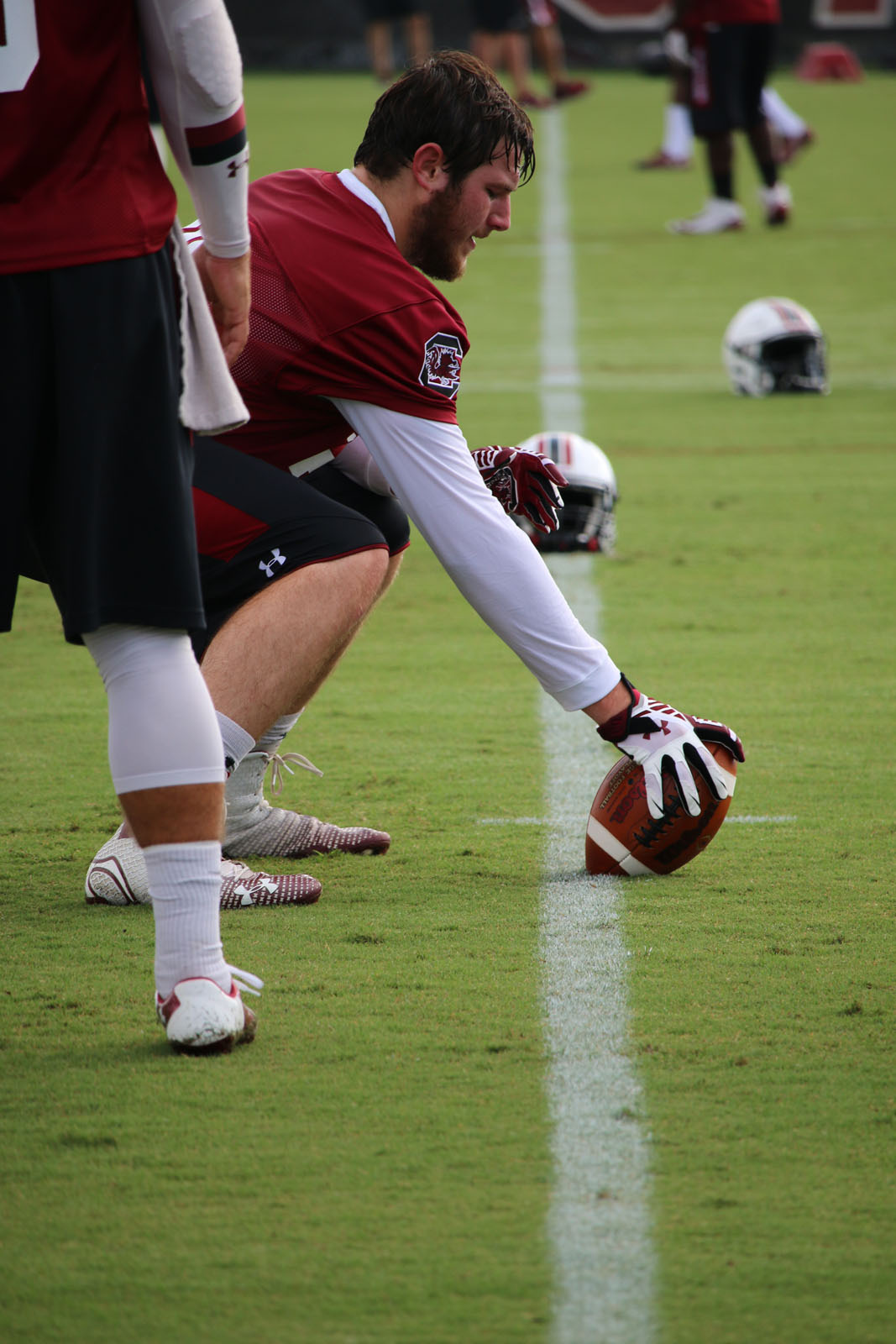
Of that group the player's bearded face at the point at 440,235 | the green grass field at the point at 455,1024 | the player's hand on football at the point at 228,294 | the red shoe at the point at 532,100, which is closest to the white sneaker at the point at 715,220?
the green grass field at the point at 455,1024

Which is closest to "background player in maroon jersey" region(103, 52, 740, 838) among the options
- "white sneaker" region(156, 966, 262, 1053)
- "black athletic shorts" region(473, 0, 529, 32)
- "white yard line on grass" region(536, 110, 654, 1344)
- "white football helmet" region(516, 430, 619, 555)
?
"white yard line on grass" region(536, 110, 654, 1344)

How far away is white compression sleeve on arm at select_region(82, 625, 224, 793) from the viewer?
2.29 m

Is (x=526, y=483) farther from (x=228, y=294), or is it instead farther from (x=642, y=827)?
(x=228, y=294)

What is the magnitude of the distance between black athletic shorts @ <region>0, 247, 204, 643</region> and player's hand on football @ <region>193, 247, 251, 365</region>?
10 cm

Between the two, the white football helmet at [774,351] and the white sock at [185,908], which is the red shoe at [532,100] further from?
the white sock at [185,908]

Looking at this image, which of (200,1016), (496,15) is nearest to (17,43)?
(200,1016)

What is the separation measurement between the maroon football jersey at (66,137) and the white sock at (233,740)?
35.2 inches

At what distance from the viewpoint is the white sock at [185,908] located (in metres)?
2.31

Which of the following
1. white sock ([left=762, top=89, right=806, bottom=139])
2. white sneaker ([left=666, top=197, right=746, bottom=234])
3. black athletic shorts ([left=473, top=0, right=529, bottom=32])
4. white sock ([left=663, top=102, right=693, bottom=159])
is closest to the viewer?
white sneaker ([left=666, top=197, right=746, bottom=234])

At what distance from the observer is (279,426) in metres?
3.11

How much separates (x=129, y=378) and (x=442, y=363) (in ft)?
2.69

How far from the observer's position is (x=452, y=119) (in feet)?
9.59

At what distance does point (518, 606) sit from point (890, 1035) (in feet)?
2.94

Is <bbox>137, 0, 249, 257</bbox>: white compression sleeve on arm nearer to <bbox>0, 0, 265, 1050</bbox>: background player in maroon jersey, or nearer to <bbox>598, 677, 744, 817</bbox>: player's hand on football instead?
<bbox>0, 0, 265, 1050</bbox>: background player in maroon jersey
